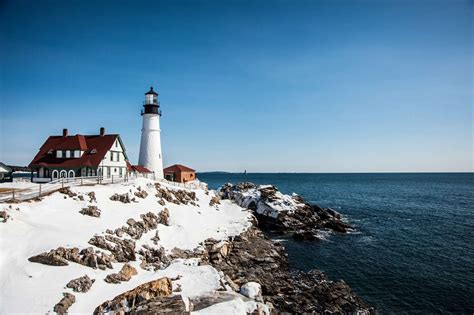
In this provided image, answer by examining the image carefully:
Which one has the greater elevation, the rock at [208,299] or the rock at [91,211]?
the rock at [91,211]

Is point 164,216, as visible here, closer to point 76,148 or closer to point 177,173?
point 76,148

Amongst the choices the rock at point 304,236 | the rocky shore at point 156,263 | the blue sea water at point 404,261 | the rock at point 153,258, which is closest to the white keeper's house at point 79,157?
the rocky shore at point 156,263

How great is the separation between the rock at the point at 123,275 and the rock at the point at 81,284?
1112 mm

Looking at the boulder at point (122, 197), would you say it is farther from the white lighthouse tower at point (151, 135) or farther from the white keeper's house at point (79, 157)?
the white lighthouse tower at point (151, 135)

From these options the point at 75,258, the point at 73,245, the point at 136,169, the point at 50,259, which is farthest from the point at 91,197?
the point at 136,169

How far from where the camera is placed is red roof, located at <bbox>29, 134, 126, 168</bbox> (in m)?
38.2

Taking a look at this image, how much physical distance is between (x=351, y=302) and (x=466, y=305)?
8.25m

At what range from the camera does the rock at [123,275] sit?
17031mm

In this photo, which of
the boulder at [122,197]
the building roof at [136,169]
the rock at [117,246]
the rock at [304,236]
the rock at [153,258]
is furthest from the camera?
the building roof at [136,169]

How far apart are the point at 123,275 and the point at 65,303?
13.2ft

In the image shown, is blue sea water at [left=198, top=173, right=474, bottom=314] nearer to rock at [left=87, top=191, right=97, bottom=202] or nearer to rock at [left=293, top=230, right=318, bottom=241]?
rock at [left=293, top=230, right=318, bottom=241]

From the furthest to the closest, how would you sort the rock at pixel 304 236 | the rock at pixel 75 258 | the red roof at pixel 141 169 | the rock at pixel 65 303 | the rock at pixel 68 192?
the red roof at pixel 141 169
the rock at pixel 304 236
the rock at pixel 68 192
the rock at pixel 75 258
the rock at pixel 65 303

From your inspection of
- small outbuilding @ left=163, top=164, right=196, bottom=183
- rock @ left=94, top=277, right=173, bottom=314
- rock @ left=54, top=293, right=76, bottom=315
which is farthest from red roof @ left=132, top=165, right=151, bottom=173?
rock @ left=54, top=293, right=76, bottom=315

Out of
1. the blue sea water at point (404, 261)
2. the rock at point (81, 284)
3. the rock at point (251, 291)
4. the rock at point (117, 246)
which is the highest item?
the rock at point (117, 246)
